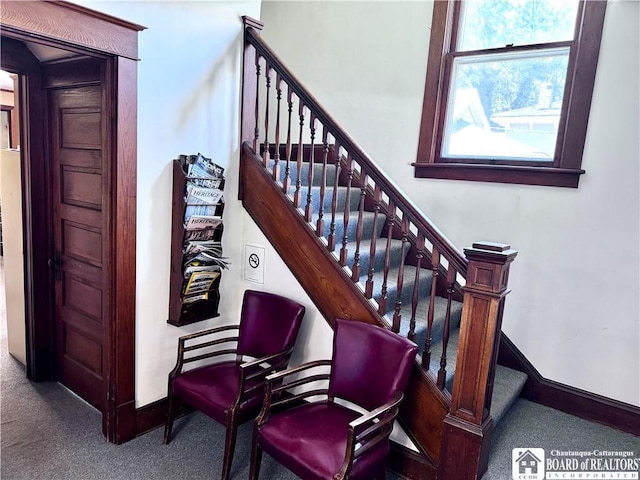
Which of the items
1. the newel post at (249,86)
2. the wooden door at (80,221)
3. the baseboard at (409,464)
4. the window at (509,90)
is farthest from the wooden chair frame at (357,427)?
the window at (509,90)

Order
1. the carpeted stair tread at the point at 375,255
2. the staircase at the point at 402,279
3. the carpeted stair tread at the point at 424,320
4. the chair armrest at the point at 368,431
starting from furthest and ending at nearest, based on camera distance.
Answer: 1. the carpeted stair tread at the point at 375,255
2. the carpeted stair tread at the point at 424,320
3. the staircase at the point at 402,279
4. the chair armrest at the point at 368,431

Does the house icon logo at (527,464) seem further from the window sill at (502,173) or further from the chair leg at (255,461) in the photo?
the window sill at (502,173)

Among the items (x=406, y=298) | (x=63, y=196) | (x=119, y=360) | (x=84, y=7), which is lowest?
(x=119, y=360)

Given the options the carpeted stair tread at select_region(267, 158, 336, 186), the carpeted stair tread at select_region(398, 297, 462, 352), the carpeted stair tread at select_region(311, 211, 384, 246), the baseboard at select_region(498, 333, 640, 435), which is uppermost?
the carpeted stair tread at select_region(267, 158, 336, 186)

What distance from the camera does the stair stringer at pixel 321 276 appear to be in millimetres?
2166

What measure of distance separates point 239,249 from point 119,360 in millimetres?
961

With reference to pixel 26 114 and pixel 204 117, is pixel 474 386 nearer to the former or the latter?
pixel 204 117

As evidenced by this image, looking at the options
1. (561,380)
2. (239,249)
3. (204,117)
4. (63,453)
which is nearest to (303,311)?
(239,249)

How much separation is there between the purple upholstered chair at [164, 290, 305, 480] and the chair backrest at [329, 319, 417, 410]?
14.1 inches

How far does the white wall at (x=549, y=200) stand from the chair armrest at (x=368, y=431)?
1622mm

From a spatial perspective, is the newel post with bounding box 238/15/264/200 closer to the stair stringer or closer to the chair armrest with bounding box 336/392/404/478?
the stair stringer

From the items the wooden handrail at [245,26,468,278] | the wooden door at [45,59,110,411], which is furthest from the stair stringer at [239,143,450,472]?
the wooden door at [45,59,110,411]

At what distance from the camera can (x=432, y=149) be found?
3.35 m

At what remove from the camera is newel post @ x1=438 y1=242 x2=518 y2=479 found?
75.6 inches
